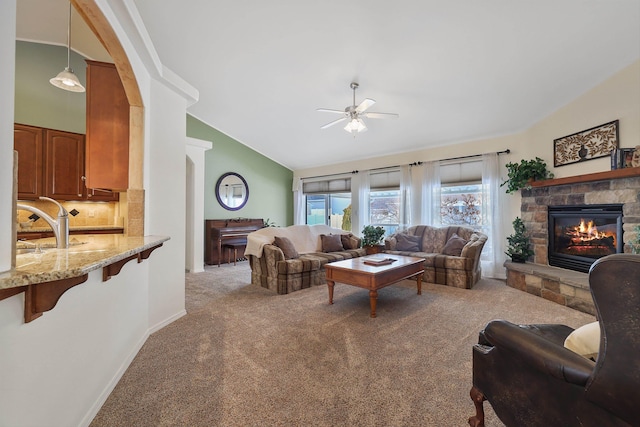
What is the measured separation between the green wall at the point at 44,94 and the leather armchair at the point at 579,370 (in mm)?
5564

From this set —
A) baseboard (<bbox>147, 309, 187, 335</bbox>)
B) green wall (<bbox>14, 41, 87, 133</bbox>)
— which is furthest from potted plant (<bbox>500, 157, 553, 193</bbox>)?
green wall (<bbox>14, 41, 87, 133</bbox>)

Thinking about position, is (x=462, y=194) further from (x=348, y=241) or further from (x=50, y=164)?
(x=50, y=164)

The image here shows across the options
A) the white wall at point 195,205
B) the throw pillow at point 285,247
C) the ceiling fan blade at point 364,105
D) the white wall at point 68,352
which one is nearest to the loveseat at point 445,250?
the throw pillow at point 285,247

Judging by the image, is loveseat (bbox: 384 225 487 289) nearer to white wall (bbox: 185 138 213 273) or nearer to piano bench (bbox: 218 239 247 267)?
piano bench (bbox: 218 239 247 267)

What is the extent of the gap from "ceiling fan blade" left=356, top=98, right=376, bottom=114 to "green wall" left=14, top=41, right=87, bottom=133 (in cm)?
409

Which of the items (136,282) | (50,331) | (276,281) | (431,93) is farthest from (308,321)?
(431,93)

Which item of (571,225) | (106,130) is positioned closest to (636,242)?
→ (571,225)

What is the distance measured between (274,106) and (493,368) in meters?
4.61

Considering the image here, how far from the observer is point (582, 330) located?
1.13 m

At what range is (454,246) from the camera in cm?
457

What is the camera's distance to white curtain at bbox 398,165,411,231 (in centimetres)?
562

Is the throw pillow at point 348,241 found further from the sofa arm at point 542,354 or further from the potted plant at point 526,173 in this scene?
the sofa arm at point 542,354

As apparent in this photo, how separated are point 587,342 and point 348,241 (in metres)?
4.34

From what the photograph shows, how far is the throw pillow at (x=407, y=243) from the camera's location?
198 inches
